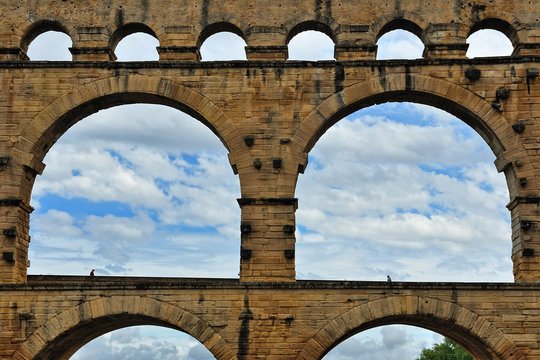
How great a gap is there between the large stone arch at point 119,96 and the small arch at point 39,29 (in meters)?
1.97

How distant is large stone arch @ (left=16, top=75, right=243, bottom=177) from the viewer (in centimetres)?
1955

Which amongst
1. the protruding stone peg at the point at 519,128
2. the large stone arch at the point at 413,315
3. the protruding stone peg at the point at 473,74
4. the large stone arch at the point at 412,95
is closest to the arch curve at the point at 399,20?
the large stone arch at the point at 412,95

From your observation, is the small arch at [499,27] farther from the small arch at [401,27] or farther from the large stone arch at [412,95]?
the large stone arch at [412,95]

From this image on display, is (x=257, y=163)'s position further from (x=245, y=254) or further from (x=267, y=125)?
(x=245, y=254)

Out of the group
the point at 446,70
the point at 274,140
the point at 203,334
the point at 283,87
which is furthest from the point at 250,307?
the point at 446,70

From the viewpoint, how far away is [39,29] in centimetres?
2105

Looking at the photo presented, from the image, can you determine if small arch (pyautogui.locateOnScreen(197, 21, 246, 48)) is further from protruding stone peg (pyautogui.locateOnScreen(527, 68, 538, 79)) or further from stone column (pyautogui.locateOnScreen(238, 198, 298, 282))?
protruding stone peg (pyautogui.locateOnScreen(527, 68, 538, 79))

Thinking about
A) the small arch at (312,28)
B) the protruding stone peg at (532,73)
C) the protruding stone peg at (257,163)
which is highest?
the small arch at (312,28)

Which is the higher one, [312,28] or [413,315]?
[312,28]

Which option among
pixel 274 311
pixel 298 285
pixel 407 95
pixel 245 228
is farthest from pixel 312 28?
pixel 274 311

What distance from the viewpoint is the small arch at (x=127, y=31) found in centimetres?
2062

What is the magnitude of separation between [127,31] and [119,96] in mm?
1935

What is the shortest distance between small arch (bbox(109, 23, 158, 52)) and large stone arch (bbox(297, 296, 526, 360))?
8365 millimetres

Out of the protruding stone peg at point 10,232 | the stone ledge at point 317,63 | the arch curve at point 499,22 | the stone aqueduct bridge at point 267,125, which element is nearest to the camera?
the stone aqueduct bridge at point 267,125
